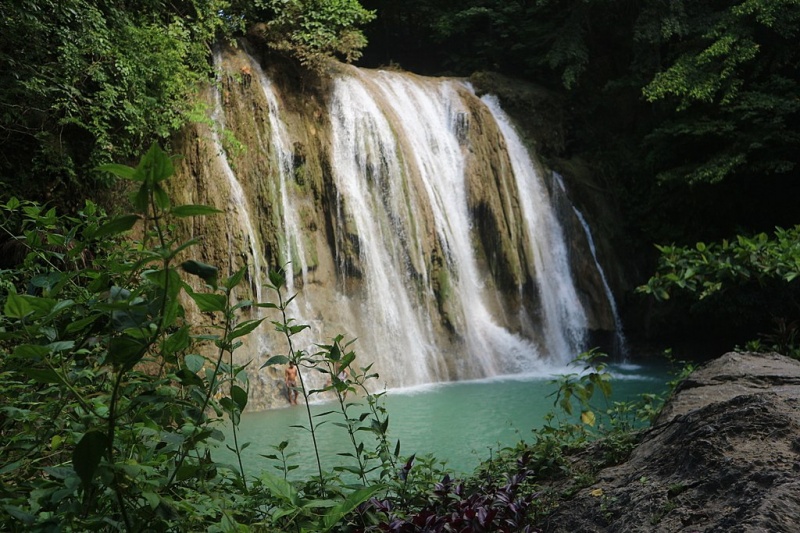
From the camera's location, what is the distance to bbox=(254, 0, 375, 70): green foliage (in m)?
11.8

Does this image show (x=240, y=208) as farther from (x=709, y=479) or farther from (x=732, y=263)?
(x=709, y=479)

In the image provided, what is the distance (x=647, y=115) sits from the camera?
697 inches

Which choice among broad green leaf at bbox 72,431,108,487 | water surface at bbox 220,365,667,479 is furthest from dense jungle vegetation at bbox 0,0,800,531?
water surface at bbox 220,365,667,479

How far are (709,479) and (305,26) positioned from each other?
11311mm

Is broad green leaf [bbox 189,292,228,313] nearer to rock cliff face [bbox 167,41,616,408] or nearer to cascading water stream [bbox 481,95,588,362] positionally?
rock cliff face [bbox 167,41,616,408]

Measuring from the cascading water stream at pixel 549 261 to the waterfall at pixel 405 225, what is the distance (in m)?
0.03

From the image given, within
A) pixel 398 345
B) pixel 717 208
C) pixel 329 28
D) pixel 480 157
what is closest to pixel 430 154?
pixel 480 157

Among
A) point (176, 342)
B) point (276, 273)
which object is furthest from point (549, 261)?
point (176, 342)

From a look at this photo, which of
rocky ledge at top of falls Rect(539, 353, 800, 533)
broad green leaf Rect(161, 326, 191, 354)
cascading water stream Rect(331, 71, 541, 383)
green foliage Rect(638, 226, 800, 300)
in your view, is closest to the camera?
broad green leaf Rect(161, 326, 191, 354)

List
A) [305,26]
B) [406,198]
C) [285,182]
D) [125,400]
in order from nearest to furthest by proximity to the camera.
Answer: [125,400], [285,182], [305,26], [406,198]

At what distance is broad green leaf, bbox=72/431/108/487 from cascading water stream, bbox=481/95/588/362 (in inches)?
515

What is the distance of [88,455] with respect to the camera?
1.21 m

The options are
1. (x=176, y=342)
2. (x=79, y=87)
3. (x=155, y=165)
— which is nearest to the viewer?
(x=155, y=165)

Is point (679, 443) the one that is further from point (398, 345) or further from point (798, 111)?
point (798, 111)
